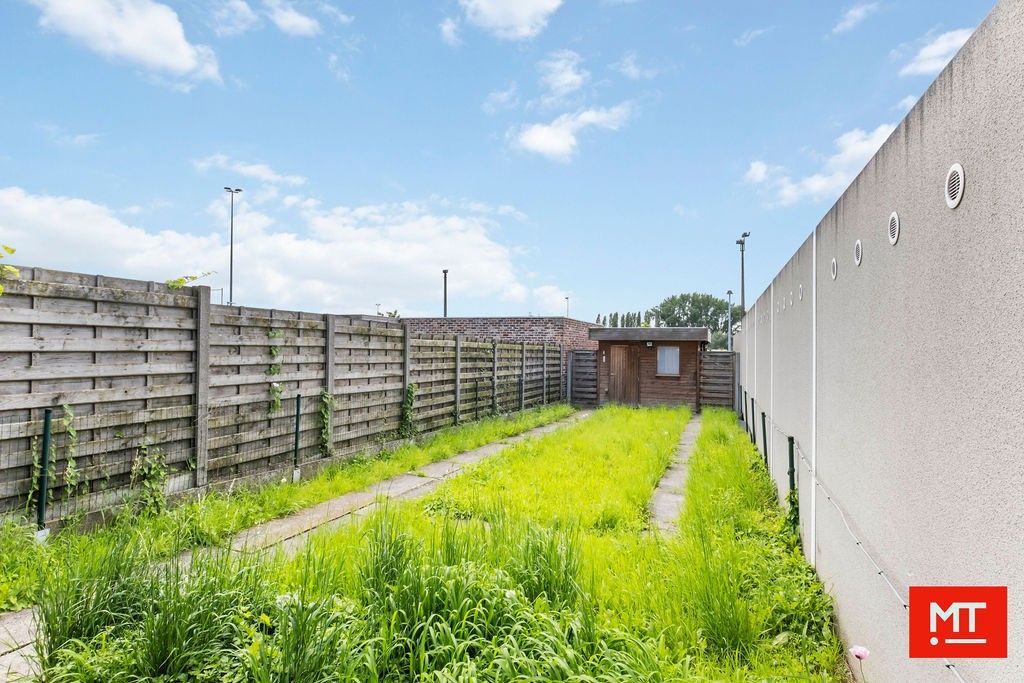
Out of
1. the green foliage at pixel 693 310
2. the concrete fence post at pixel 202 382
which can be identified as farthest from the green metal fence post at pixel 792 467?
the green foliage at pixel 693 310

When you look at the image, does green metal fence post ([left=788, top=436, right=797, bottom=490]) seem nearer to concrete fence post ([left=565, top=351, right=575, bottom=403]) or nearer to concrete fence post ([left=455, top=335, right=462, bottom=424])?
concrete fence post ([left=455, top=335, right=462, bottom=424])

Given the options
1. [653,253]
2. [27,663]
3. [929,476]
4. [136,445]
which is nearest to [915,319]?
[929,476]

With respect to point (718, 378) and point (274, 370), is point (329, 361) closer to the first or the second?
point (274, 370)

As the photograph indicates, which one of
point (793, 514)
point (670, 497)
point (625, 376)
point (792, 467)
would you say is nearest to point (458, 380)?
point (670, 497)

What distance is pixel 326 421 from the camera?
21.9 ft

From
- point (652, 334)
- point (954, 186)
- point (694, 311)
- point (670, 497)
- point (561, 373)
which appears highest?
point (694, 311)

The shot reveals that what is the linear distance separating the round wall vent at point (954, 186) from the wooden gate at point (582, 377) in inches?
608

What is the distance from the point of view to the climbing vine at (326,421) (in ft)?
21.9

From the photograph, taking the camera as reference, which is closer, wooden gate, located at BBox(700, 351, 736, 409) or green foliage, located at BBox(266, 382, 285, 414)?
green foliage, located at BBox(266, 382, 285, 414)

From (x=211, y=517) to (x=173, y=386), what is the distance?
1.40 m

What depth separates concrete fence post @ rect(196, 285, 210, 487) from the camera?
5.08 m

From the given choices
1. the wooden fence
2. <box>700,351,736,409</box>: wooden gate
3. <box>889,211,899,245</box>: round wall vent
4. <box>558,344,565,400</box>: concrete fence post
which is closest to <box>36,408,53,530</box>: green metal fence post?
the wooden fence

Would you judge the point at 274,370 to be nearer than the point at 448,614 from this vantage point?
No

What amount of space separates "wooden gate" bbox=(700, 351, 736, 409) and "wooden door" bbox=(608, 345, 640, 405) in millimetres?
1944
